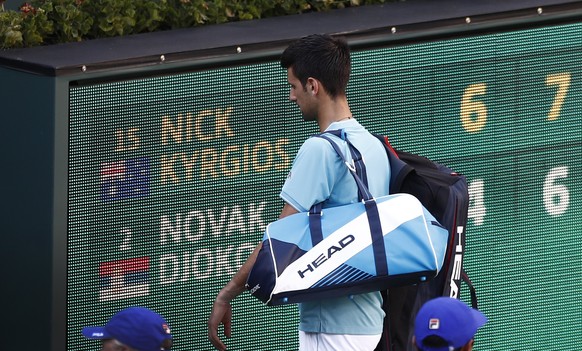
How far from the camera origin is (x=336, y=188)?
4.61 meters

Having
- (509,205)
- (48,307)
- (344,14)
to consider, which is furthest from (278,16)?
(48,307)

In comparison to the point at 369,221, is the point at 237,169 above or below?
above

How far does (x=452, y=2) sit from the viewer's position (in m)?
6.52

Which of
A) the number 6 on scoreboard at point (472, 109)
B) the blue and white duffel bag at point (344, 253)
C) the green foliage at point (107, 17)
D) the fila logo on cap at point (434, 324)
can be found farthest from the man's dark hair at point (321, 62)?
the number 6 on scoreboard at point (472, 109)

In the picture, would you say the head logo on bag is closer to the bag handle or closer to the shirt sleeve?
the bag handle

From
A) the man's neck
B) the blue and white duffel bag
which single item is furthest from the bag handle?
the man's neck

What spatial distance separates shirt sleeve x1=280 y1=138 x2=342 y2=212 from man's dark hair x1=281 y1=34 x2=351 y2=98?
0.24 m

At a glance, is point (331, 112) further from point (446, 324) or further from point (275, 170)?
point (275, 170)

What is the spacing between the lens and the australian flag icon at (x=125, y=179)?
549 centimetres

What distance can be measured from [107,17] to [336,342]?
2.11m

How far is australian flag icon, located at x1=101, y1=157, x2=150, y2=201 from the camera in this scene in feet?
18.0

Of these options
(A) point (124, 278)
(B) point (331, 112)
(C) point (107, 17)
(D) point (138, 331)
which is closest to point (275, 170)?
(A) point (124, 278)

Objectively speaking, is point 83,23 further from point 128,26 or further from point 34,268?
point 34,268

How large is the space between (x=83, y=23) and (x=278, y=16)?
0.99 m
